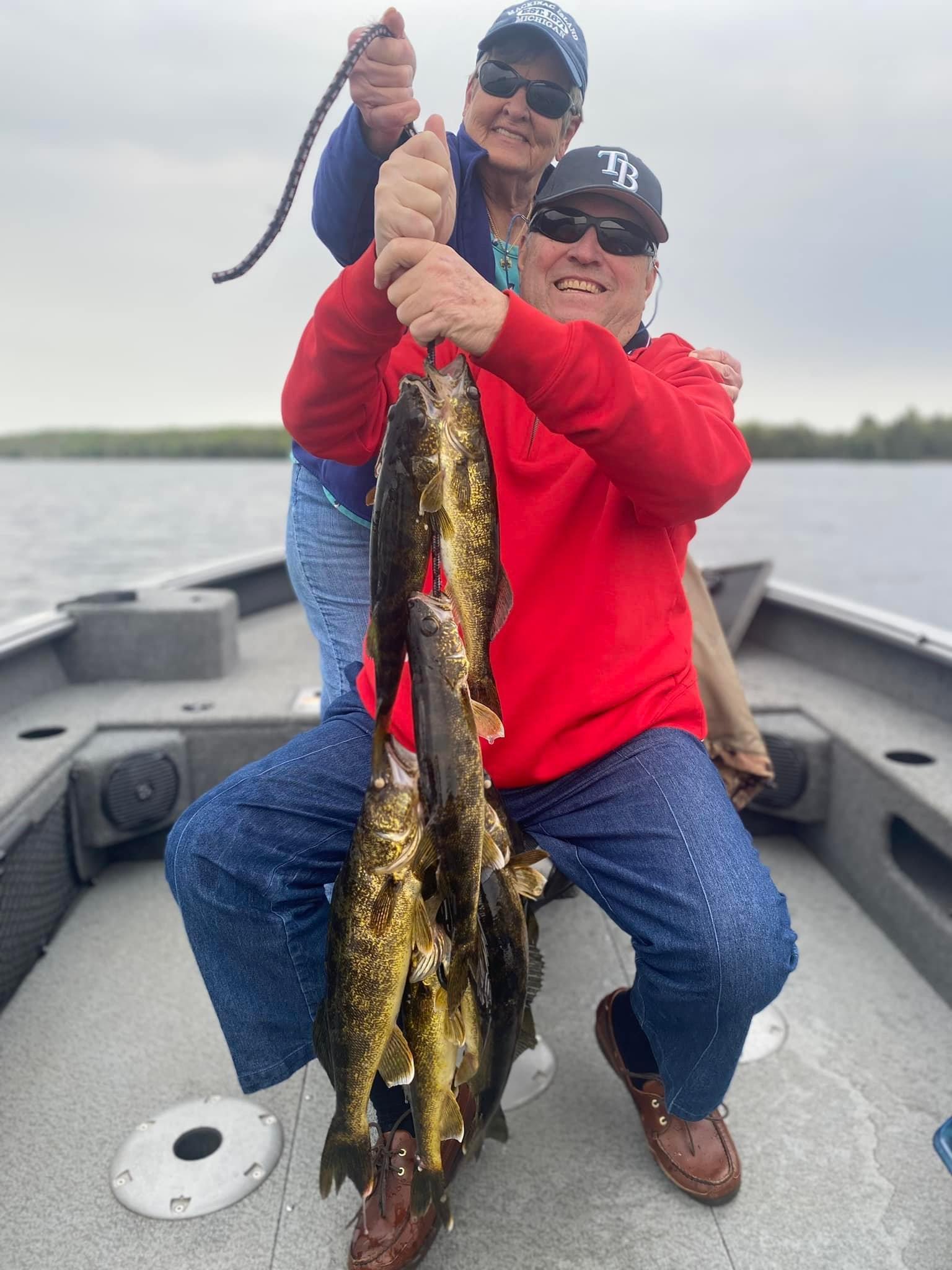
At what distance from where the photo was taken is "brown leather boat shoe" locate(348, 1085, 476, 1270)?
202 centimetres

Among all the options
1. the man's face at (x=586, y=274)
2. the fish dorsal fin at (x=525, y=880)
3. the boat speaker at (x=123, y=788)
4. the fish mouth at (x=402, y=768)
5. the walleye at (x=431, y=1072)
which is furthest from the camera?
the boat speaker at (x=123, y=788)

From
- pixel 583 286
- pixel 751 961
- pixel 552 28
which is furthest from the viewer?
pixel 552 28

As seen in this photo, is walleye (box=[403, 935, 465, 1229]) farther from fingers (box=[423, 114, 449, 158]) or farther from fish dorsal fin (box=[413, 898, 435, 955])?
fingers (box=[423, 114, 449, 158])

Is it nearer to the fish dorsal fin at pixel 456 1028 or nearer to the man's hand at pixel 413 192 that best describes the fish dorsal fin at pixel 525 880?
the fish dorsal fin at pixel 456 1028

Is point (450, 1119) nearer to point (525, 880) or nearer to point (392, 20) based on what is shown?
point (525, 880)

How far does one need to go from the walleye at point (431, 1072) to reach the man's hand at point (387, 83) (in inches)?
70.4

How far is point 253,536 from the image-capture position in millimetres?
20484

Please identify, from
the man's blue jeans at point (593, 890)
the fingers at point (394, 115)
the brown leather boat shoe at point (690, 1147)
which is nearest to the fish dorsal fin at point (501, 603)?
the man's blue jeans at point (593, 890)

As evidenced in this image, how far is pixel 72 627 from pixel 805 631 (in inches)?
162

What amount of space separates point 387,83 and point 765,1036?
291 cm

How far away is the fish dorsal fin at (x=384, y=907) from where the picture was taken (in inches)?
65.6

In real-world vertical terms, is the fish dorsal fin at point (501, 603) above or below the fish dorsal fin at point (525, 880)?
above

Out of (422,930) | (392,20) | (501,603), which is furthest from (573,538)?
(392,20)

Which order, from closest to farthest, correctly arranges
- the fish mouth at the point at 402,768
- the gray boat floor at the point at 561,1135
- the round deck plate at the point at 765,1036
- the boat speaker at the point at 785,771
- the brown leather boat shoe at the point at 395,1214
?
the fish mouth at the point at 402,768 → the brown leather boat shoe at the point at 395,1214 → the gray boat floor at the point at 561,1135 → the round deck plate at the point at 765,1036 → the boat speaker at the point at 785,771
